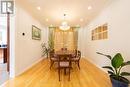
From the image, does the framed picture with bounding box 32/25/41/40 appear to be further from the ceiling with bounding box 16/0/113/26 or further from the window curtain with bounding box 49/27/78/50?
the window curtain with bounding box 49/27/78/50

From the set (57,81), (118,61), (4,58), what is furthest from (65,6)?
(4,58)

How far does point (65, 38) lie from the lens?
10.2 meters

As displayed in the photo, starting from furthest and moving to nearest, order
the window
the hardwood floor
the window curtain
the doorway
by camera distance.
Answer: the window curtain → the window → the doorway → the hardwood floor

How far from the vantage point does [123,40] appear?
137 inches

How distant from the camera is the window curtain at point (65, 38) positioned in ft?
33.2

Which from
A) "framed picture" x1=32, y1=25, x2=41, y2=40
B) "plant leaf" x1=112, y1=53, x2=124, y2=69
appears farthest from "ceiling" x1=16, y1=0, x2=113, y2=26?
"plant leaf" x1=112, y1=53, x2=124, y2=69

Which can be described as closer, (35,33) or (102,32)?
(102,32)

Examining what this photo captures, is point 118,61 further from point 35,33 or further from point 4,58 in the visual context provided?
point 4,58

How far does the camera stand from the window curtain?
1011 cm

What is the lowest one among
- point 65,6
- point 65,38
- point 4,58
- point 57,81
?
point 57,81

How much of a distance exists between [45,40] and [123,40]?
715 cm

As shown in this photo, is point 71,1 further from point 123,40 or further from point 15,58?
point 15,58

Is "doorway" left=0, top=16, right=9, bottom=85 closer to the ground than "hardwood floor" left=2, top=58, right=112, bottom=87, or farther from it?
farther from it

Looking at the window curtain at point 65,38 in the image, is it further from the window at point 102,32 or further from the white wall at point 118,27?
the white wall at point 118,27
